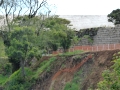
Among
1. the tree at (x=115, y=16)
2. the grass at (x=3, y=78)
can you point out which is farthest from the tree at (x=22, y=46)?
the tree at (x=115, y=16)

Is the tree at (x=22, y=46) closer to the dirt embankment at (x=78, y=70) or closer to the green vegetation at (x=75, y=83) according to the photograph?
the dirt embankment at (x=78, y=70)

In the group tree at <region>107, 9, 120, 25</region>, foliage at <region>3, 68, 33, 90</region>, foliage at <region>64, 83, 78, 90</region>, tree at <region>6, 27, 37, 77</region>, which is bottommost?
foliage at <region>3, 68, 33, 90</region>

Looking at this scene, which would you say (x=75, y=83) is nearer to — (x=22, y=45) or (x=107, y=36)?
(x=22, y=45)

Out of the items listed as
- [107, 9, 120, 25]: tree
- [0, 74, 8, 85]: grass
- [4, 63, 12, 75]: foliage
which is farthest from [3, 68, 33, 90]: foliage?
[107, 9, 120, 25]: tree

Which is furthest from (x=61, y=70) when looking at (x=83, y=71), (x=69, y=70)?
(x=83, y=71)

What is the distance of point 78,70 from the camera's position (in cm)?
3291

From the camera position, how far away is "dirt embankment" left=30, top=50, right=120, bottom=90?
3034 centimetres

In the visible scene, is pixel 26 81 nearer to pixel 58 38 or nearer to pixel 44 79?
pixel 44 79

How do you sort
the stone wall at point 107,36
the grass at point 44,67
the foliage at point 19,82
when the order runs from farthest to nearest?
the stone wall at point 107,36 → the grass at point 44,67 → the foliage at point 19,82

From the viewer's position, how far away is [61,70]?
3544 centimetres

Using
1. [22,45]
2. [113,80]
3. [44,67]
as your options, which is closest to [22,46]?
[22,45]

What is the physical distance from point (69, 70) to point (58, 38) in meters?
6.71

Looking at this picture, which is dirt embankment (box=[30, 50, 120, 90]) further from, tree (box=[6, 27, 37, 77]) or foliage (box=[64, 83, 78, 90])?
tree (box=[6, 27, 37, 77])

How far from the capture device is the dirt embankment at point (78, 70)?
30.3 metres
